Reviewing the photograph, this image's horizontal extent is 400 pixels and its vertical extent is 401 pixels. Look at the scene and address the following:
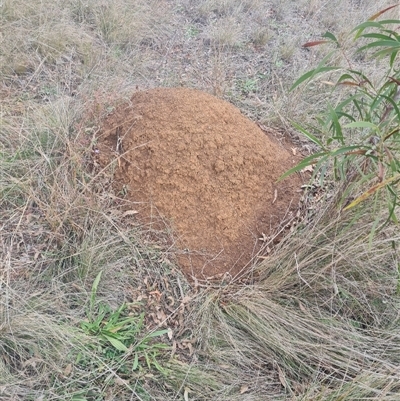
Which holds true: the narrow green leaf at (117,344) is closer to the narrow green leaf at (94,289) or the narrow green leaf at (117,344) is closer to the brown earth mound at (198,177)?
the narrow green leaf at (94,289)

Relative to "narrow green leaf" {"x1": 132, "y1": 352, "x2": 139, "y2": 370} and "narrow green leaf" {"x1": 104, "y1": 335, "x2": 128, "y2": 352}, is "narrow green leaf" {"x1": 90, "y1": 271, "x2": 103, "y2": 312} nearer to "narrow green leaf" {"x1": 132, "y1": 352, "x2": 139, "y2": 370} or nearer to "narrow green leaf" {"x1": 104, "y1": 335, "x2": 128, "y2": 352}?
"narrow green leaf" {"x1": 104, "y1": 335, "x2": 128, "y2": 352}

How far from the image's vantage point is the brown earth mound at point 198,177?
2.16 meters

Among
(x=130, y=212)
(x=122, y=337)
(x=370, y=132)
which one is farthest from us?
(x=130, y=212)

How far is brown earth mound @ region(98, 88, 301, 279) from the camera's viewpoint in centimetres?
216

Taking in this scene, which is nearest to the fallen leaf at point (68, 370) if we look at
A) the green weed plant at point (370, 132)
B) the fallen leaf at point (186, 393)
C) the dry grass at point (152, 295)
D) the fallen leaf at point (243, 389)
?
the dry grass at point (152, 295)

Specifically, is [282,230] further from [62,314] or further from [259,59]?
[259,59]

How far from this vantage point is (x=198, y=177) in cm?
220

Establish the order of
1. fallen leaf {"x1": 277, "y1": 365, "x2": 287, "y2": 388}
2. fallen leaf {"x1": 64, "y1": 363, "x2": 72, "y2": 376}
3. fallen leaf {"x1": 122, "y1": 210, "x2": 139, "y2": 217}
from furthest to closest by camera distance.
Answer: fallen leaf {"x1": 122, "y1": 210, "x2": 139, "y2": 217} → fallen leaf {"x1": 277, "y1": 365, "x2": 287, "y2": 388} → fallen leaf {"x1": 64, "y1": 363, "x2": 72, "y2": 376}

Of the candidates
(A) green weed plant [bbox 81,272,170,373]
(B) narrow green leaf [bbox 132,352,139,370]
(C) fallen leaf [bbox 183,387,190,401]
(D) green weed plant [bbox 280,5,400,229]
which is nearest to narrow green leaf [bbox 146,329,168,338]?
(A) green weed plant [bbox 81,272,170,373]

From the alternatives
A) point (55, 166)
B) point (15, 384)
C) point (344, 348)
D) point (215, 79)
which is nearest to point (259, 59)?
point (215, 79)

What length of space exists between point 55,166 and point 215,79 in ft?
4.78

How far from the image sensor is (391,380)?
5.02ft

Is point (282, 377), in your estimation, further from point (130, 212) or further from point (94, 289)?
point (130, 212)

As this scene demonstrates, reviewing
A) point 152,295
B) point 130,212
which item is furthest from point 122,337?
point 130,212
